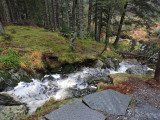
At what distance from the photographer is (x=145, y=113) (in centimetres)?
372

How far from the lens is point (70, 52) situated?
356 inches

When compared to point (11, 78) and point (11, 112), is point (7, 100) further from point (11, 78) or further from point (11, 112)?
point (11, 78)

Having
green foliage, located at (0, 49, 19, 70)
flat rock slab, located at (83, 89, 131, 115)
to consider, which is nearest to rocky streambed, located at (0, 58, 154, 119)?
green foliage, located at (0, 49, 19, 70)

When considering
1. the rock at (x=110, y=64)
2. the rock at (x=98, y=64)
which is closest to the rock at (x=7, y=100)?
the rock at (x=98, y=64)

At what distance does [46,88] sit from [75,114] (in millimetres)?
3503

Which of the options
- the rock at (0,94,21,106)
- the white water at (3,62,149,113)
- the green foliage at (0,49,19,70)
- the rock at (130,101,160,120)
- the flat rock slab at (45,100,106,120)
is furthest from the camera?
the green foliage at (0,49,19,70)

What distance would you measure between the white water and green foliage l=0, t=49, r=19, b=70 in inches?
46.0

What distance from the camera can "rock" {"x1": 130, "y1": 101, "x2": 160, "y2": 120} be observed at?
3.54 m

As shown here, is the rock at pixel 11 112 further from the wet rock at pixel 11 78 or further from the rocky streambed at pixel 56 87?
the wet rock at pixel 11 78

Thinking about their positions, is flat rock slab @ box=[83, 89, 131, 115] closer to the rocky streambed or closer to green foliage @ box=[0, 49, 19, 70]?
the rocky streambed

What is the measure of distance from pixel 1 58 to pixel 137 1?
14.9 metres

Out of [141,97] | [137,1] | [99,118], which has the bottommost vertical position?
[141,97]

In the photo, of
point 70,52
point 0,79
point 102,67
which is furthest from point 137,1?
point 0,79

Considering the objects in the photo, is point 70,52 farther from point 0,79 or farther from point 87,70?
point 0,79
